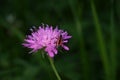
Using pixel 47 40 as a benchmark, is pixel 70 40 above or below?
above

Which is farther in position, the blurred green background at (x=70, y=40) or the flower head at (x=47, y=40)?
the blurred green background at (x=70, y=40)

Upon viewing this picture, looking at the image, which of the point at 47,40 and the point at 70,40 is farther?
the point at 70,40

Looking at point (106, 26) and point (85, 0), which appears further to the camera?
point (85, 0)

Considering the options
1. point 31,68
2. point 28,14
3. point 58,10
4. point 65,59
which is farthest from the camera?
point 28,14

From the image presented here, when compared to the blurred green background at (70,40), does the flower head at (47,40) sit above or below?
below

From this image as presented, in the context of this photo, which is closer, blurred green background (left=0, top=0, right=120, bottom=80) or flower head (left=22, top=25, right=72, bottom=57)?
flower head (left=22, top=25, right=72, bottom=57)

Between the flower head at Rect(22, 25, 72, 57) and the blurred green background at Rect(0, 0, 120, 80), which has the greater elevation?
the blurred green background at Rect(0, 0, 120, 80)

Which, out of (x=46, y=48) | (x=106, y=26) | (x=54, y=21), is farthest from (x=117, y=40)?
(x=46, y=48)

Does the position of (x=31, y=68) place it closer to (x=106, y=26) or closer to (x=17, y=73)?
(x=17, y=73)
